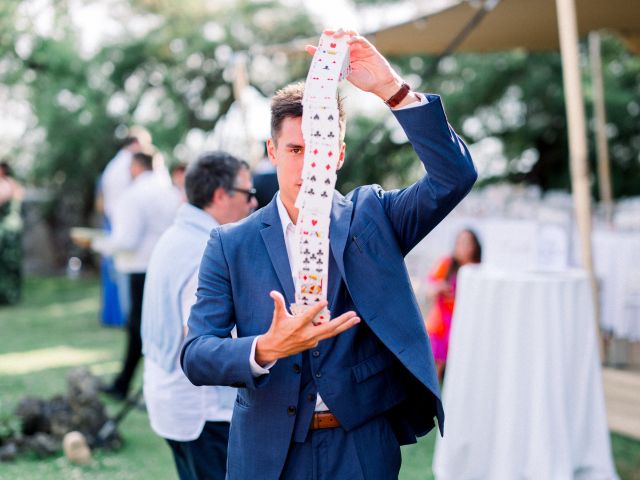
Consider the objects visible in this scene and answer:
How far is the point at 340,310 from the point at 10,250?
10.9 metres

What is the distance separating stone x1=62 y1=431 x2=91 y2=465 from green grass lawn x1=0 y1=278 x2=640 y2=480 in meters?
0.04

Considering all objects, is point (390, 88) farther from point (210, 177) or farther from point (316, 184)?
point (210, 177)

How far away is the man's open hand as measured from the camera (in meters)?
1.47

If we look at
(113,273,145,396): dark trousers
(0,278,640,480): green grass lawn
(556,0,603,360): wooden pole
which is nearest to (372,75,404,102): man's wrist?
(0,278,640,480): green grass lawn

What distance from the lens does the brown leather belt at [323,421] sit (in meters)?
1.76

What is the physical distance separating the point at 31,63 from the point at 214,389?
12.7 m

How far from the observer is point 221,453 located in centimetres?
279

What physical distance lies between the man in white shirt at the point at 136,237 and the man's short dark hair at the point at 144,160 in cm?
22

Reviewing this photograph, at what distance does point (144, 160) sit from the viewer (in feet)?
20.1

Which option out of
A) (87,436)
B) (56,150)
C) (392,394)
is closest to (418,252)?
(87,436)

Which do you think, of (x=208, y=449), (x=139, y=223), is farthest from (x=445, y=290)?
(x=208, y=449)

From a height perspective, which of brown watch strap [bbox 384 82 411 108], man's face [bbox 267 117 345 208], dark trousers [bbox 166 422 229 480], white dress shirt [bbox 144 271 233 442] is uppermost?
brown watch strap [bbox 384 82 411 108]

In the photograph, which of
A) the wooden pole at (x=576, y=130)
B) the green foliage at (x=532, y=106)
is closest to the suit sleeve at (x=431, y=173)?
the wooden pole at (x=576, y=130)

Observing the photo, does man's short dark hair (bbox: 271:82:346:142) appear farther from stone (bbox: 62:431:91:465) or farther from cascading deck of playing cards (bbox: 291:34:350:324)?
stone (bbox: 62:431:91:465)
